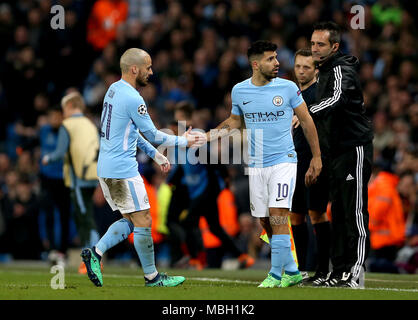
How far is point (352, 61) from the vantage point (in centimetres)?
910

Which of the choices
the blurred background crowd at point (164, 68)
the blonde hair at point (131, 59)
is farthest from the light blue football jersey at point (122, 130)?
the blurred background crowd at point (164, 68)

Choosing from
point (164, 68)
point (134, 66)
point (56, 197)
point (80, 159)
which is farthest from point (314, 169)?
point (164, 68)

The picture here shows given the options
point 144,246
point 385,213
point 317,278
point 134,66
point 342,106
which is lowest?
point 317,278

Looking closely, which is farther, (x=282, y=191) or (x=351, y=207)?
(x=351, y=207)

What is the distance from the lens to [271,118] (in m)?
8.66

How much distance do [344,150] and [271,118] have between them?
34.7 inches

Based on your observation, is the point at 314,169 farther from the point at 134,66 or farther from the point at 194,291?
the point at 134,66

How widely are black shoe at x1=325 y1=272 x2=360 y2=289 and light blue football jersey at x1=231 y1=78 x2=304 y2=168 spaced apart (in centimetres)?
128

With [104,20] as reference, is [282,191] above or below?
below

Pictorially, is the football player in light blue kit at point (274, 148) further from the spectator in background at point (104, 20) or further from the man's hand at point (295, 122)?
the spectator in background at point (104, 20)

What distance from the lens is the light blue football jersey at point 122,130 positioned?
8.51 meters
